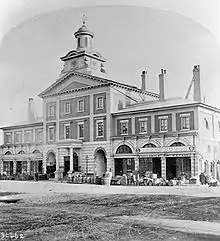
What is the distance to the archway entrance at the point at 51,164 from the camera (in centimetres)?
675

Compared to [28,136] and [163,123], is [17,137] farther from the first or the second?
[163,123]

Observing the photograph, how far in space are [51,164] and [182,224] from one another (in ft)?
13.6

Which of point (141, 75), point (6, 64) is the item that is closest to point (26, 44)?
point (6, 64)

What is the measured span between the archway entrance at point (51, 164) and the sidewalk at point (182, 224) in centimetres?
342

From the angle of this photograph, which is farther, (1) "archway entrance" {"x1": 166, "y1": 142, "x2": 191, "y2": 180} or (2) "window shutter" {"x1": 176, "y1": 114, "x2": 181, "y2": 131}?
(2) "window shutter" {"x1": 176, "y1": 114, "x2": 181, "y2": 131}

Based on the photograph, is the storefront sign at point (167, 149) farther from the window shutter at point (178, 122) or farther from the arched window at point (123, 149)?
the window shutter at point (178, 122)

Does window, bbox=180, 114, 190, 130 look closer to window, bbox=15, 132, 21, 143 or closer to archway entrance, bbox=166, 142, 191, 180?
archway entrance, bbox=166, 142, 191, 180

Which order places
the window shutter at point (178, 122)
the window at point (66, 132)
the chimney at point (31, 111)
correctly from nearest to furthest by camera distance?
the chimney at point (31, 111)
the window shutter at point (178, 122)
the window at point (66, 132)

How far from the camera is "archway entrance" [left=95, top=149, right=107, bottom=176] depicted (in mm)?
7289

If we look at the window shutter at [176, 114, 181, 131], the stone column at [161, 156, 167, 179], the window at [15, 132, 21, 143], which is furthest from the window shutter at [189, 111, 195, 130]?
the window at [15, 132, 21, 143]

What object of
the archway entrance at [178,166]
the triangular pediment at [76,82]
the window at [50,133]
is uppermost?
the triangular pediment at [76,82]

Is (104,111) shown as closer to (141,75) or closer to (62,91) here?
(62,91)

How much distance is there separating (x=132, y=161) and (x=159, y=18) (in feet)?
16.1

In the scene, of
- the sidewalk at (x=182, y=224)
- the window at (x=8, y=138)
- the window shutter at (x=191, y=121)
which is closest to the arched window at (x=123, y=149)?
the window shutter at (x=191, y=121)
